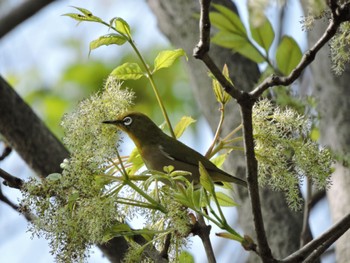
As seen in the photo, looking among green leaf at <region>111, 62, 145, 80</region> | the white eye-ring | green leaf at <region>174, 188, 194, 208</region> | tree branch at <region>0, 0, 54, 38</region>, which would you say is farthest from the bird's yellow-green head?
tree branch at <region>0, 0, 54, 38</region>

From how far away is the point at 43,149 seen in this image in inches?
145

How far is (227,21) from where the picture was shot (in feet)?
9.48

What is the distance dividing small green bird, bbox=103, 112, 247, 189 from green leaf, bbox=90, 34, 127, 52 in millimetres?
540

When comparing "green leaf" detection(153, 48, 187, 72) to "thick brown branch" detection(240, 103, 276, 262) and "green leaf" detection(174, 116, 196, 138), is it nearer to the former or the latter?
"green leaf" detection(174, 116, 196, 138)

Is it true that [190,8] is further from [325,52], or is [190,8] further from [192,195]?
[192,195]

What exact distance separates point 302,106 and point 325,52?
2.97 ft

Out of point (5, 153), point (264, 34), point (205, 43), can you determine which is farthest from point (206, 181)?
point (5, 153)

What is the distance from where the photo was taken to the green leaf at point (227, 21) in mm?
2842

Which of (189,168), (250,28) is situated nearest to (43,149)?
(189,168)

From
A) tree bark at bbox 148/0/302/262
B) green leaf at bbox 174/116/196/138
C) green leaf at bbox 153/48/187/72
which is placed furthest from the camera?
tree bark at bbox 148/0/302/262

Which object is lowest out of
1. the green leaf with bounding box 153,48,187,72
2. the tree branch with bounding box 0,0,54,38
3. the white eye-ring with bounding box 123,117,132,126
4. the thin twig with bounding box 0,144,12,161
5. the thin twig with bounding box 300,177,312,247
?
the thin twig with bounding box 300,177,312,247

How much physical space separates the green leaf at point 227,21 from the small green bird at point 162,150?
520 millimetres

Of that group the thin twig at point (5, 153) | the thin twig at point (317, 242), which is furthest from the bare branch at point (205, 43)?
the thin twig at point (5, 153)

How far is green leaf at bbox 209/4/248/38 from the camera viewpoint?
9.32ft
